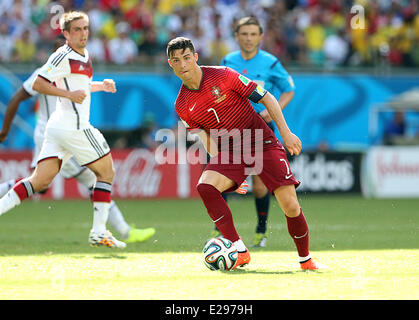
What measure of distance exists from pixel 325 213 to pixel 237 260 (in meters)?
6.47

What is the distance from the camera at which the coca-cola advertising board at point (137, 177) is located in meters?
15.3

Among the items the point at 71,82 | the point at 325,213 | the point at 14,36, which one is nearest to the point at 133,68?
the point at 14,36

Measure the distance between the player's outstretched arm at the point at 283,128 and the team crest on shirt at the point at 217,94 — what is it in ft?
1.09

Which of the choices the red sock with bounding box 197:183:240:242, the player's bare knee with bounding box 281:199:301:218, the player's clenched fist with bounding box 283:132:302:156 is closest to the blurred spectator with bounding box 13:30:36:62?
the red sock with bounding box 197:183:240:242

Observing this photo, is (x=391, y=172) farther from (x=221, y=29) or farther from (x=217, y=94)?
(x=217, y=94)

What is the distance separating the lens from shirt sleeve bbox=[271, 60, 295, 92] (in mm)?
8406

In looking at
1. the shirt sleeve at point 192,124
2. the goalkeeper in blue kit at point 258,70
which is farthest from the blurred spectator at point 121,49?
the shirt sleeve at point 192,124

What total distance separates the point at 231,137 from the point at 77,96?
5.73ft

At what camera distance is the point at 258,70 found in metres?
8.36

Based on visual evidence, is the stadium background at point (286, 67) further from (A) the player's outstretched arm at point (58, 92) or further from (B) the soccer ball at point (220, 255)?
(B) the soccer ball at point (220, 255)

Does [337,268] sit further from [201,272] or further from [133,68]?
[133,68]

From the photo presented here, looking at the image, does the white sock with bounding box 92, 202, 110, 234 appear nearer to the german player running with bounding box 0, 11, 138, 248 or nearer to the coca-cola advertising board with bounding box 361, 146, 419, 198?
the german player running with bounding box 0, 11, 138, 248

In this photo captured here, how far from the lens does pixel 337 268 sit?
20.9 ft
